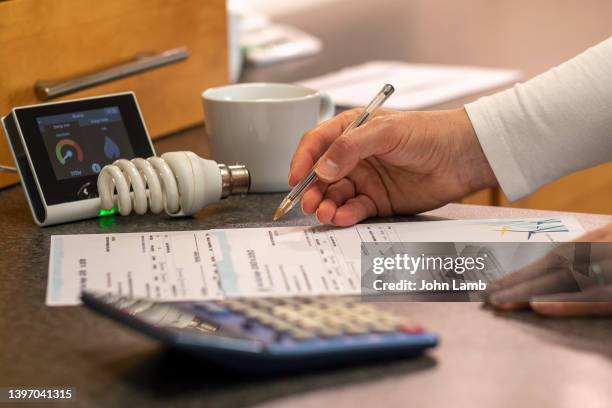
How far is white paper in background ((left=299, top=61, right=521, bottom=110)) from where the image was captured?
5.40 ft

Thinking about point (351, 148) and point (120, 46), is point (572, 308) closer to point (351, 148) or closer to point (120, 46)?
point (351, 148)

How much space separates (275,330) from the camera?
2.21ft

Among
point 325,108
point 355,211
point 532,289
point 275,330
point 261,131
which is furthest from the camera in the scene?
point 325,108

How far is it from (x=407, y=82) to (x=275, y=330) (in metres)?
1.20

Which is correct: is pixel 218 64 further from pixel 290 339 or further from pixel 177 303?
pixel 290 339

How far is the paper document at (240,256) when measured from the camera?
82 cm

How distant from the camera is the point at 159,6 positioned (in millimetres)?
1401

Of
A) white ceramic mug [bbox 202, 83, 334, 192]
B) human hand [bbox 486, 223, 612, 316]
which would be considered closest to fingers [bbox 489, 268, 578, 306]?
human hand [bbox 486, 223, 612, 316]

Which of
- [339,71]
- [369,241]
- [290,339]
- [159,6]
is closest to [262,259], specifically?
[369,241]

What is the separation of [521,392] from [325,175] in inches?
16.3

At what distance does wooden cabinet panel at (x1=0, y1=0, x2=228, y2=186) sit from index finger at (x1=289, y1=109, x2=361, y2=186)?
0.36 m

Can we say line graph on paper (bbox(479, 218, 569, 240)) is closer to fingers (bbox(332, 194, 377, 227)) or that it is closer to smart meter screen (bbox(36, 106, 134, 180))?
fingers (bbox(332, 194, 377, 227))

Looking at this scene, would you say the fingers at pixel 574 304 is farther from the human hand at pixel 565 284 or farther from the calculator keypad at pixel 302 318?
the calculator keypad at pixel 302 318

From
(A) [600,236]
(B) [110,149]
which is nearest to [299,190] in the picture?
(B) [110,149]
